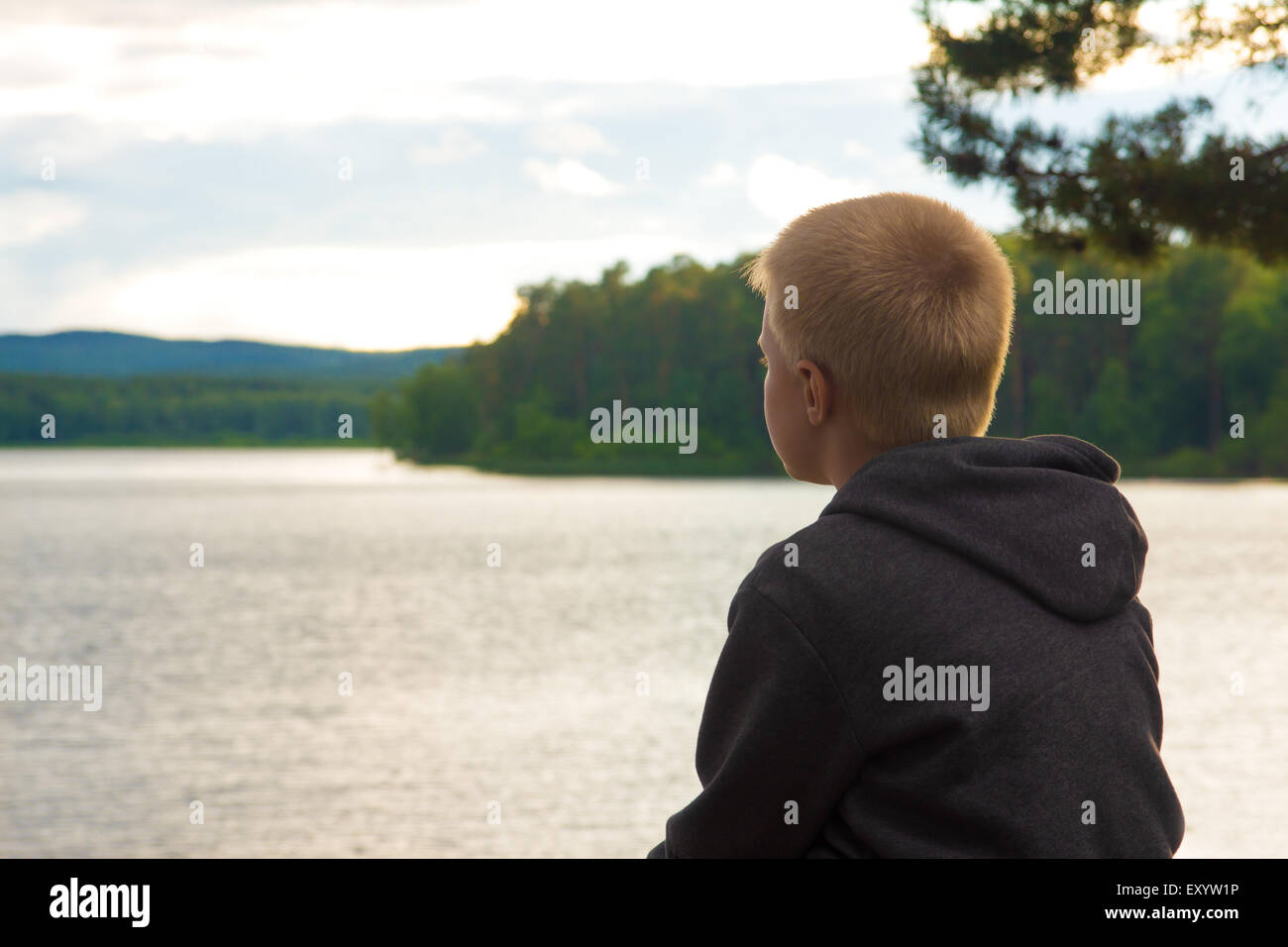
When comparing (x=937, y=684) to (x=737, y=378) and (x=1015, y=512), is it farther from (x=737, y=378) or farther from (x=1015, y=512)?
(x=737, y=378)

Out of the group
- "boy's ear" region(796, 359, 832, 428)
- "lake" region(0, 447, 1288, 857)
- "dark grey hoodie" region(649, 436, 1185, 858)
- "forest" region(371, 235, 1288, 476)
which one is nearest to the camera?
"dark grey hoodie" region(649, 436, 1185, 858)

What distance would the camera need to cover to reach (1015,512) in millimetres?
1161

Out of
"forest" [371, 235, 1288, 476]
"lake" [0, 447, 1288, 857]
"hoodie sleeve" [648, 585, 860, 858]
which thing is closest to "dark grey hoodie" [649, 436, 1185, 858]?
"hoodie sleeve" [648, 585, 860, 858]

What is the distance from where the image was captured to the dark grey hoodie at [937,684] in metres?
1.10

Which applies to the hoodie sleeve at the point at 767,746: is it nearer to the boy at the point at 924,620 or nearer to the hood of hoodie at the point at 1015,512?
the boy at the point at 924,620

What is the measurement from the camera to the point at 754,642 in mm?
1123

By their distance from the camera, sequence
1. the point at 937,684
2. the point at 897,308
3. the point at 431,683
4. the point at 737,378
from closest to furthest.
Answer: the point at 937,684 → the point at 897,308 → the point at 431,683 → the point at 737,378

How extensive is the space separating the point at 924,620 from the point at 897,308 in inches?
11.9

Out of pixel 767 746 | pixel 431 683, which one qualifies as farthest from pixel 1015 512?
pixel 431 683

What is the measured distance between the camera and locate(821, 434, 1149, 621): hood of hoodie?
1.13m

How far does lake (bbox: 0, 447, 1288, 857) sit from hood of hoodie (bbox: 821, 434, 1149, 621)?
92 centimetres

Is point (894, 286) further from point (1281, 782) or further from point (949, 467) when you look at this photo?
point (1281, 782)

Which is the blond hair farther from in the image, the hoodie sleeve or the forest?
the forest

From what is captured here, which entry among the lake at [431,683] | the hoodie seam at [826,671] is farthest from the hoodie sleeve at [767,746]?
the lake at [431,683]
